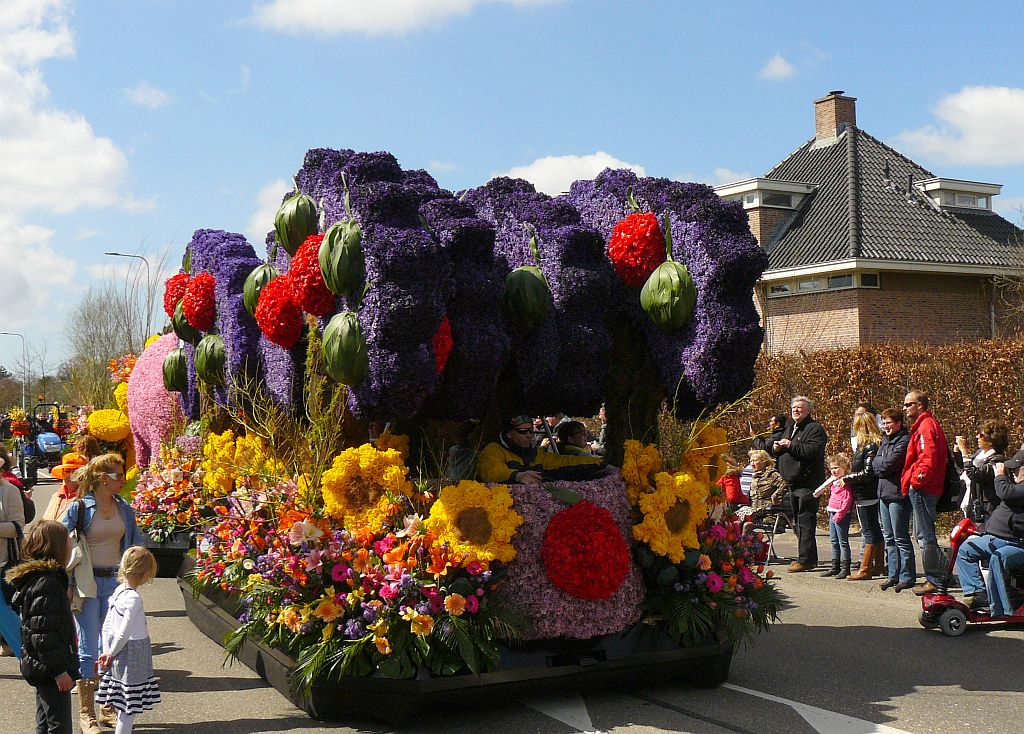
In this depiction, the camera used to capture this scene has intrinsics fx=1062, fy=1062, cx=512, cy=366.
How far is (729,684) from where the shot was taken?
666 centimetres

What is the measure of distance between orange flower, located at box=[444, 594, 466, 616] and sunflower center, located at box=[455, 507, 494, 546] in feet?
1.06

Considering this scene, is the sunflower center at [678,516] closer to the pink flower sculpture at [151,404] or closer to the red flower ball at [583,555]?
the red flower ball at [583,555]

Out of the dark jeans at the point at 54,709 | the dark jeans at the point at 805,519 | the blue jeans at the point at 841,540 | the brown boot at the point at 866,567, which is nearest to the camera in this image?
the dark jeans at the point at 54,709

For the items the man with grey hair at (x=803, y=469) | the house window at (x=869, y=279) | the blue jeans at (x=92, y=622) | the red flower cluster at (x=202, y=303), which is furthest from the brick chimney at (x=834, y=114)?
the blue jeans at (x=92, y=622)

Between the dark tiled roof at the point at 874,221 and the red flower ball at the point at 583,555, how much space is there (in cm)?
1653

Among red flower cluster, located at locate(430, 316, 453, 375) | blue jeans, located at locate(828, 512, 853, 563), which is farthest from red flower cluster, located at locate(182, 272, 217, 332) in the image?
blue jeans, located at locate(828, 512, 853, 563)

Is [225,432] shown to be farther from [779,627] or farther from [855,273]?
[855,273]

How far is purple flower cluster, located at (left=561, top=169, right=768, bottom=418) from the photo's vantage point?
6.91m

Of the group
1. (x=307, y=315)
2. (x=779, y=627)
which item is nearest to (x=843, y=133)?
(x=779, y=627)

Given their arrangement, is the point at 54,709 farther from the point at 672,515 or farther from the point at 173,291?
the point at 173,291

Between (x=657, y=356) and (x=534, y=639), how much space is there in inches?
87.6

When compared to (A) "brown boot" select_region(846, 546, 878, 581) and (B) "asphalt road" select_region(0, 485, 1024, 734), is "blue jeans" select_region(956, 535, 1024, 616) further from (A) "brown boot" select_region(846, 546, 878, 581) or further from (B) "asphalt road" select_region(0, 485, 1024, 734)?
(A) "brown boot" select_region(846, 546, 878, 581)

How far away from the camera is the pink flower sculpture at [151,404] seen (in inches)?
447

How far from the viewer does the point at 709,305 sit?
6934 mm
